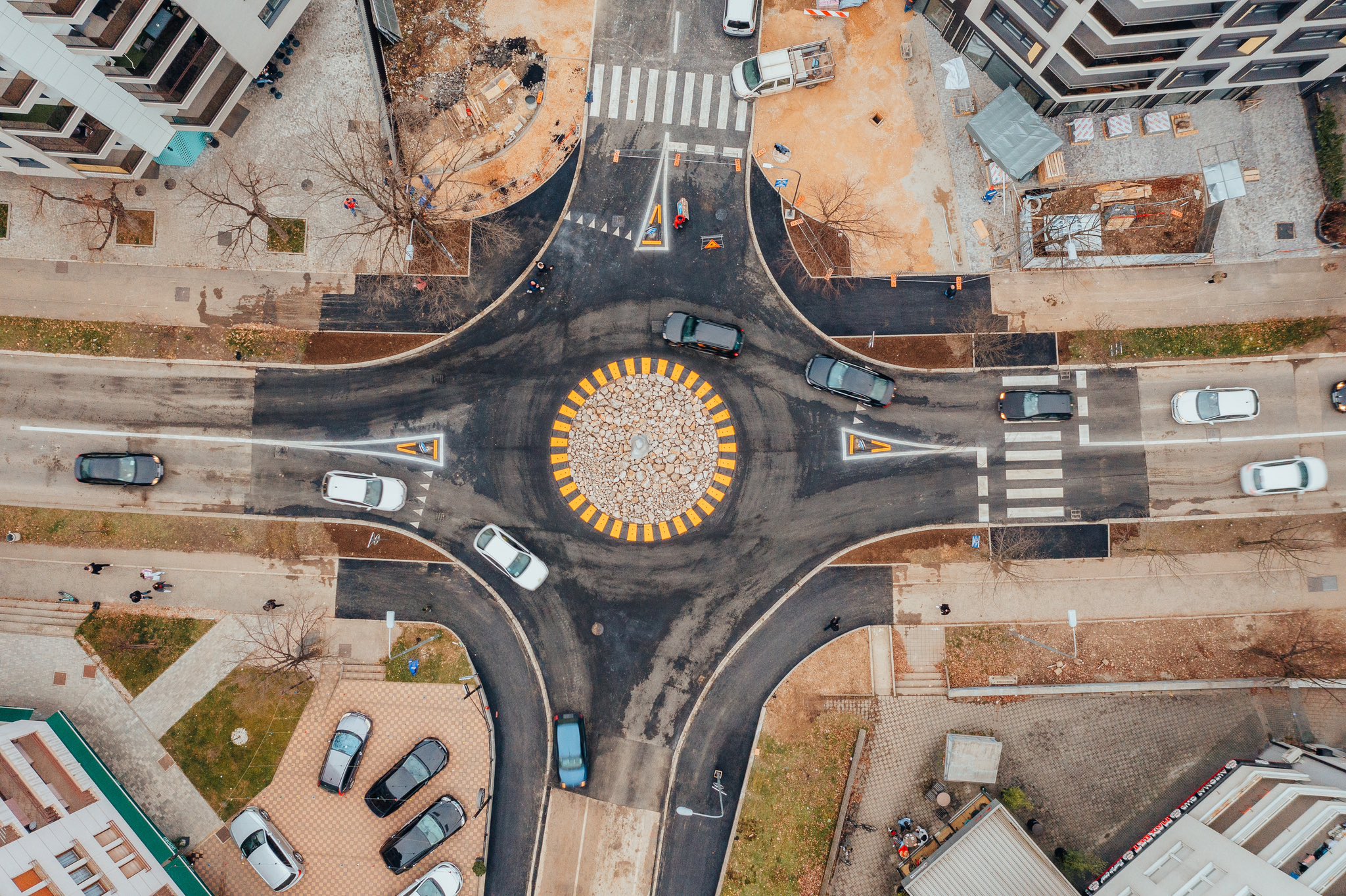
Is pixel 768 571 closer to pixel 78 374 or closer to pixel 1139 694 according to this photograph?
pixel 1139 694

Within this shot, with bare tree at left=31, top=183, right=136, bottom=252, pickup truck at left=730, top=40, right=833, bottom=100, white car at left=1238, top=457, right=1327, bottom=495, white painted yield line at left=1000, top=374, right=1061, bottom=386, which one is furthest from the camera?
bare tree at left=31, top=183, right=136, bottom=252

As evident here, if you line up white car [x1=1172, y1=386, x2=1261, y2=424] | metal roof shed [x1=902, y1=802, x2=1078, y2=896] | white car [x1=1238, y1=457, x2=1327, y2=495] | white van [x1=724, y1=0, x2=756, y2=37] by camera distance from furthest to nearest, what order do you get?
white van [x1=724, y1=0, x2=756, y2=37], white car [x1=1172, y1=386, x2=1261, y2=424], white car [x1=1238, y1=457, x2=1327, y2=495], metal roof shed [x1=902, y1=802, x2=1078, y2=896]

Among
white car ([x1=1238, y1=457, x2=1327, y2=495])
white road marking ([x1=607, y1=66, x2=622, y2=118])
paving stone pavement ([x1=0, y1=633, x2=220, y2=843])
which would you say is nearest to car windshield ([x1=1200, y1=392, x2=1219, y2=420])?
white car ([x1=1238, y1=457, x2=1327, y2=495])

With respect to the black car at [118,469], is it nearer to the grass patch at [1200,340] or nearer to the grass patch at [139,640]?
the grass patch at [139,640]

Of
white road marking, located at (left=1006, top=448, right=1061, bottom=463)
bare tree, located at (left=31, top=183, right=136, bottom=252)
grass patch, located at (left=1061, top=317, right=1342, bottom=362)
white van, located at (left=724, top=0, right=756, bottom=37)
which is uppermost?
white van, located at (left=724, top=0, right=756, bottom=37)

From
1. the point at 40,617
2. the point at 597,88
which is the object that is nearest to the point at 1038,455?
the point at 597,88

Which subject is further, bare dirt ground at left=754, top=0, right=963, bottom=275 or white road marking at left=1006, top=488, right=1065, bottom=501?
bare dirt ground at left=754, top=0, right=963, bottom=275

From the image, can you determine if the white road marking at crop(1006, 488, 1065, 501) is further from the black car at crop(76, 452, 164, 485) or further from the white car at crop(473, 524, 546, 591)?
the black car at crop(76, 452, 164, 485)

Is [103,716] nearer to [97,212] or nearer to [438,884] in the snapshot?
[438,884]
